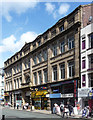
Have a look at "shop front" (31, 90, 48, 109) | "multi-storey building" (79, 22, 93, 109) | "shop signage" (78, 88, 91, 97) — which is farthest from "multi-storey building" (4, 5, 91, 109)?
"multi-storey building" (79, 22, 93, 109)

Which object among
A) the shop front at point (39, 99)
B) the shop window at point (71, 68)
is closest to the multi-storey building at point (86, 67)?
the shop window at point (71, 68)

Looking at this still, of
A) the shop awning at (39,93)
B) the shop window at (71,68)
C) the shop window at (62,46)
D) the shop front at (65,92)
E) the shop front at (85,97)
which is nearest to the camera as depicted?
the shop front at (85,97)

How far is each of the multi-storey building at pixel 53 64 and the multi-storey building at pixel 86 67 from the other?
4.06 feet

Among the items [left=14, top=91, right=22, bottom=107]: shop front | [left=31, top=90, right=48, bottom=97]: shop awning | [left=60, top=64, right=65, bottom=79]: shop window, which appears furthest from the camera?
[left=14, top=91, right=22, bottom=107]: shop front

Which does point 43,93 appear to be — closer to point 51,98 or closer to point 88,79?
point 51,98

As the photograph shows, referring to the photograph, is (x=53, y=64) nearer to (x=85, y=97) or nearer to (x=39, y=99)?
(x=39, y=99)

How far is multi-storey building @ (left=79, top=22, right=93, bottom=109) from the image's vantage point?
27328 millimetres

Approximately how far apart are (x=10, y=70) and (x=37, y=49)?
23.1 m

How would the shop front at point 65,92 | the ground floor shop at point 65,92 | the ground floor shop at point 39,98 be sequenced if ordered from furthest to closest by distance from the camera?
the ground floor shop at point 39,98 → the shop front at point 65,92 → the ground floor shop at point 65,92

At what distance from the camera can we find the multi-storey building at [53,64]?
31.0m

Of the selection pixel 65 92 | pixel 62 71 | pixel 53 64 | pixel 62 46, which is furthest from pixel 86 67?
pixel 53 64

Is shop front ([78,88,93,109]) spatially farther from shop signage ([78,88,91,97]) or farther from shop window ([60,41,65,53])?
shop window ([60,41,65,53])

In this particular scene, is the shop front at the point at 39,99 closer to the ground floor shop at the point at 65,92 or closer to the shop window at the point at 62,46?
the ground floor shop at the point at 65,92

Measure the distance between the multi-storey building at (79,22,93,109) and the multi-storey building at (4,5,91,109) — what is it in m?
1.24
